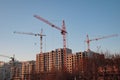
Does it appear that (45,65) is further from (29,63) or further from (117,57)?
(117,57)

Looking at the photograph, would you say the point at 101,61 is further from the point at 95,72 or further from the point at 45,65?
the point at 45,65

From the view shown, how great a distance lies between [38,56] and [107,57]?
70.0 m

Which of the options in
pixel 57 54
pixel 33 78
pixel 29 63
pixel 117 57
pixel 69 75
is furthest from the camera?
pixel 29 63

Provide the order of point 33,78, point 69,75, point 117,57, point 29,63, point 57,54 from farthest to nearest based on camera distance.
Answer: point 29,63 < point 57,54 < point 33,78 < point 69,75 < point 117,57

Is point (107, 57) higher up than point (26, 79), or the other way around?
point (107, 57)

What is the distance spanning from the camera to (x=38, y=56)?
391ft

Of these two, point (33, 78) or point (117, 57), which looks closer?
point (117, 57)

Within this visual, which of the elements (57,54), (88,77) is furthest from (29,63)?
(88,77)

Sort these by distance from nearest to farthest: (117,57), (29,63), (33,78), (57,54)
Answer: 1. (117,57)
2. (33,78)
3. (57,54)
4. (29,63)

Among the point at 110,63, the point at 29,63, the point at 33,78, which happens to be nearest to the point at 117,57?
the point at 110,63

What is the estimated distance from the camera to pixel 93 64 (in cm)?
5225

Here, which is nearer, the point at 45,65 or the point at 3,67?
the point at 45,65

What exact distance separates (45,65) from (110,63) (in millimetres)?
67520

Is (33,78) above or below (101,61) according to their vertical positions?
below
